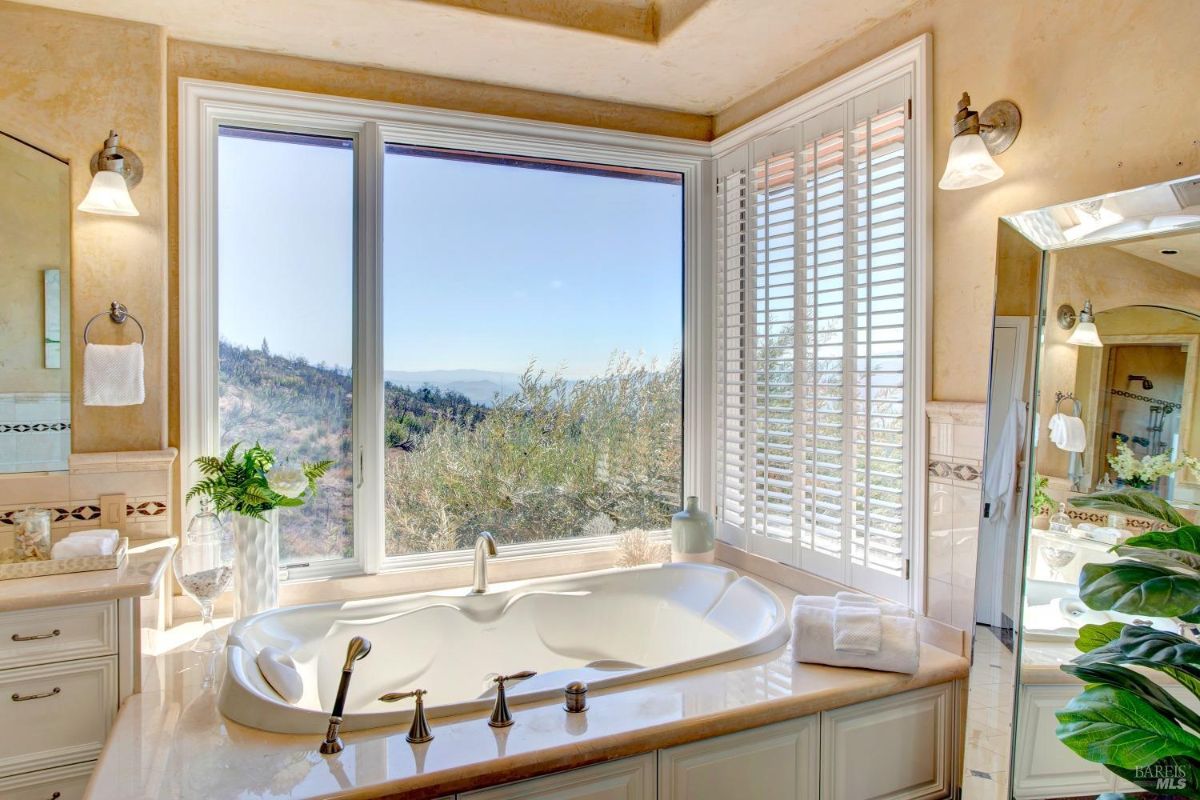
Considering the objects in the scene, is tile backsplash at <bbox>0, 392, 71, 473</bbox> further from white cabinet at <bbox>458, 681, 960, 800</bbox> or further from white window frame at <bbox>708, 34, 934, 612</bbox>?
white window frame at <bbox>708, 34, 934, 612</bbox>

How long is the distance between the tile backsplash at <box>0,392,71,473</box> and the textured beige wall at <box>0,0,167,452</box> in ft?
0.12

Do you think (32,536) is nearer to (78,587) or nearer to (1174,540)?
(78,587)

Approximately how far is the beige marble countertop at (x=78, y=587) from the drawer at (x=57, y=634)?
3cm

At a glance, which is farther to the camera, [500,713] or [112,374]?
[112,374]

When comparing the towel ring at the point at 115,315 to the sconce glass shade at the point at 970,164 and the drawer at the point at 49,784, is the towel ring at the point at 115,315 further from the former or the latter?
the sconce glass shade at the point at 970,164

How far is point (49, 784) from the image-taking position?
194 cm

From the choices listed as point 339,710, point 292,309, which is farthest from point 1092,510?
point 292,309

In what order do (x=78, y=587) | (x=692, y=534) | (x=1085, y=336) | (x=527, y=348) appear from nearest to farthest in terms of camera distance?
(x=1085, y=336), (x=78, y=587), (x=692, y=534), (x=527, y=348)

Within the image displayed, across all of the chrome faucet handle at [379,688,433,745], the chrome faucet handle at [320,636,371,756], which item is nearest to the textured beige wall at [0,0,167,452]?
the chrome faucet handle at [320,636,371,756]

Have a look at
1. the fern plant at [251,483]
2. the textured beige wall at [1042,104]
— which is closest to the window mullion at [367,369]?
the fern plant at [251,483]

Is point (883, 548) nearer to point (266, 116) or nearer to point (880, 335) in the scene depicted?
point (880, 335)

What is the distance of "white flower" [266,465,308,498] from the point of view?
251cm

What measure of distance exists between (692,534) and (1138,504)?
1.63m

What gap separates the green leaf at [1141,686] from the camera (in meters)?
1.43
